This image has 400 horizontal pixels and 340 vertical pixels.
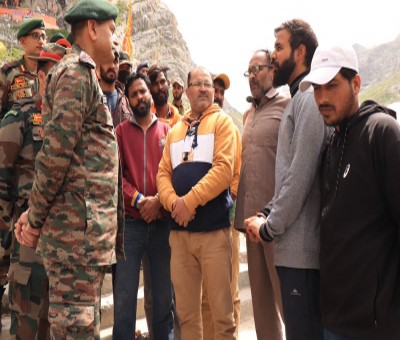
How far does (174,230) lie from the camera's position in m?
3.44

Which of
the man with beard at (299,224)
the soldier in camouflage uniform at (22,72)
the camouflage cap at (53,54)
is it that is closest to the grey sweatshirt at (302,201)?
the man with beard at (299,224)

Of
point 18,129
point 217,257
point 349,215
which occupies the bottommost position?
point 217,257

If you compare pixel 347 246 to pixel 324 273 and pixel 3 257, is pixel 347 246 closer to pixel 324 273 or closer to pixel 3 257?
pixel 324 273

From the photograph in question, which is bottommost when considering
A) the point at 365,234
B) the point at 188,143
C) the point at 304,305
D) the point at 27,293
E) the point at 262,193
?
the point at 27,293

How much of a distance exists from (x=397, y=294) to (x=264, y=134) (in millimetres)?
1813

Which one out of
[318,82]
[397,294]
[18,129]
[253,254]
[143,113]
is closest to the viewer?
[397,294]

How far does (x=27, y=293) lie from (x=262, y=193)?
1.84 meters

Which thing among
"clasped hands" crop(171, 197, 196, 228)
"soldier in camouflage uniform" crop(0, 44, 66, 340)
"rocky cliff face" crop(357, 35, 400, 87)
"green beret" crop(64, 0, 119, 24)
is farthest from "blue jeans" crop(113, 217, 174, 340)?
"rocky cliff face" crop(357, 35, 400, 87)

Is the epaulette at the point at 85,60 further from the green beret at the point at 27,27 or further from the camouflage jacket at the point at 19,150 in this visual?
A: the green beret at the point at 27,27

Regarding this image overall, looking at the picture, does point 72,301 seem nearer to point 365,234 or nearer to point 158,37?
point 365,234

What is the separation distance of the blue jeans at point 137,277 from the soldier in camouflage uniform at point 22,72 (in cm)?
198

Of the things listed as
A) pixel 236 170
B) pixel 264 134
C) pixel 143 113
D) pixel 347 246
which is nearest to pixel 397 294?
pixel 347 246

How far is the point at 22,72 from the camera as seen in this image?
448 cm

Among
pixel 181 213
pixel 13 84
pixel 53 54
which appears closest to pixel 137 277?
pixel 181 213
